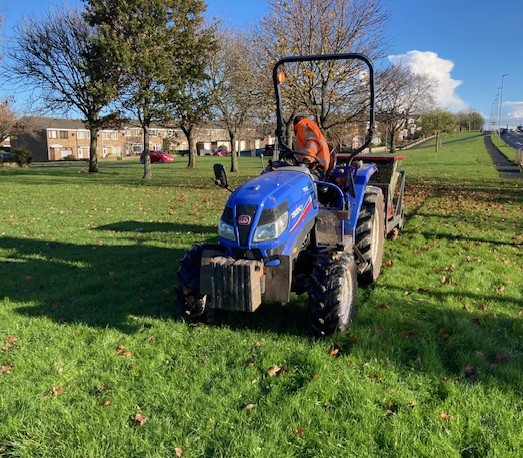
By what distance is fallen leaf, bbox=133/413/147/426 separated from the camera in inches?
116

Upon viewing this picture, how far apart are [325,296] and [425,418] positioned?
46.7 inches

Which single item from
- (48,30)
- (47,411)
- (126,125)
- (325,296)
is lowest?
(47,411)

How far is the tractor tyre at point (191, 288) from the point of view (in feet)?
13.5

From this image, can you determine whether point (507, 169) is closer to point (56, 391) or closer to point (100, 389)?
point (100, 389)

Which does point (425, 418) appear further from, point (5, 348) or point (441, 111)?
point (441, 111)

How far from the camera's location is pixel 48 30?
2617cm

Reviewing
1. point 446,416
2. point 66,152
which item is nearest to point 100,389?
point 446,416

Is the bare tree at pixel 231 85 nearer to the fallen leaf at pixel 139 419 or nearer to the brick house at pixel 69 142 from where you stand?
the fallen leaf at pixel 139 419

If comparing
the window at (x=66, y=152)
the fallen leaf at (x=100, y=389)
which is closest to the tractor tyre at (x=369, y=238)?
the fallen leaf at (x=100, y=389)

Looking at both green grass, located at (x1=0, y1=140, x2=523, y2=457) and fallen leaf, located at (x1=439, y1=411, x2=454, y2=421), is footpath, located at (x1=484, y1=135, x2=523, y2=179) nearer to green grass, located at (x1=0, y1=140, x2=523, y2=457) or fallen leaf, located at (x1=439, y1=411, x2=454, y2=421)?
green grass, located at (x1=0, y1=140, x2=523, y2=457)

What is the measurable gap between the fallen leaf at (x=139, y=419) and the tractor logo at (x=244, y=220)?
158 centimetres

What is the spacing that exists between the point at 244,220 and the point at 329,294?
0.92 meters

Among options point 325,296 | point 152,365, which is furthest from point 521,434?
point 152,365

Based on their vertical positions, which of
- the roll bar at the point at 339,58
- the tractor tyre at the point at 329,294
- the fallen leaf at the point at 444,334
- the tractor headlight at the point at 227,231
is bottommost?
the fallen leaf at the point at 444,334
